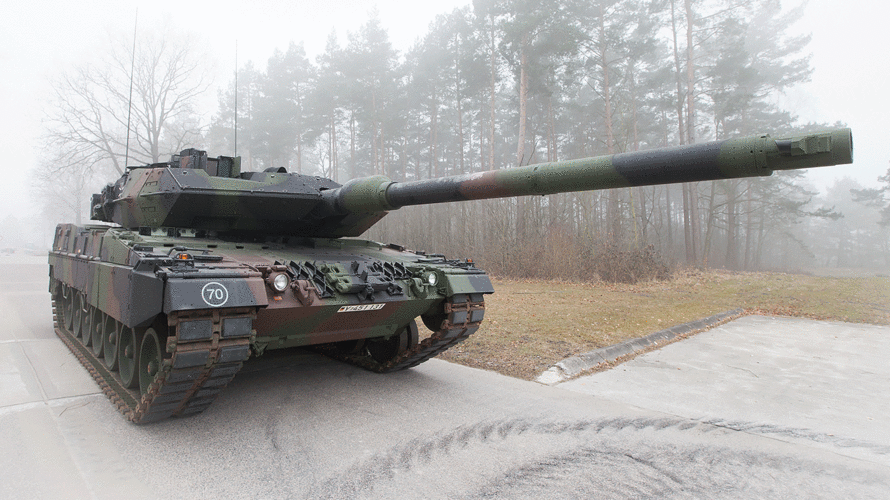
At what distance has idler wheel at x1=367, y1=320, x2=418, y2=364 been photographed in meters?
6.20

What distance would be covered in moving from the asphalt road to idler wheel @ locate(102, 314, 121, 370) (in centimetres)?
30

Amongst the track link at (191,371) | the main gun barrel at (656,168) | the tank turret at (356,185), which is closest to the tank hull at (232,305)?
the track link at (191,371)

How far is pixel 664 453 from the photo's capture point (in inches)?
157

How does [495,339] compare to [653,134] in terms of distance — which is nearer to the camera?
[495,339]

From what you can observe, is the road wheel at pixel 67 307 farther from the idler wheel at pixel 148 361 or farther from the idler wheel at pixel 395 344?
the idler wheel at pixel 395 344

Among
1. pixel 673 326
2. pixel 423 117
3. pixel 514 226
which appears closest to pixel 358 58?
pixel 423 117

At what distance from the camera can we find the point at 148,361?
4.68 m

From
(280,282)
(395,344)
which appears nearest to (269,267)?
(280,282)

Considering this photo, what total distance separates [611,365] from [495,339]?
6.09ft

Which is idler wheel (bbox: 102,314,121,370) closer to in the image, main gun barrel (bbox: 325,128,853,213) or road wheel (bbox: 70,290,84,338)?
road wheel (bbox: 70,290,84,338)

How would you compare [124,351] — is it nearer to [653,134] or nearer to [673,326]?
[673,326]

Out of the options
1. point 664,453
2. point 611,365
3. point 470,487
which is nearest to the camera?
point 470,487

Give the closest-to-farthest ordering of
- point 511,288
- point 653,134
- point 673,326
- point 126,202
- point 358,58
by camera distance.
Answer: point 126,202, point 673,326, point 511,288, point 358,58, point 653,134

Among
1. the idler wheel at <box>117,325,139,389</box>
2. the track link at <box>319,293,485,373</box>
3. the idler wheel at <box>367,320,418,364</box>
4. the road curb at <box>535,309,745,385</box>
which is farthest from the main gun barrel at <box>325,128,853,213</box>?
the idler wheel at <box>117,325,139,389</box>
